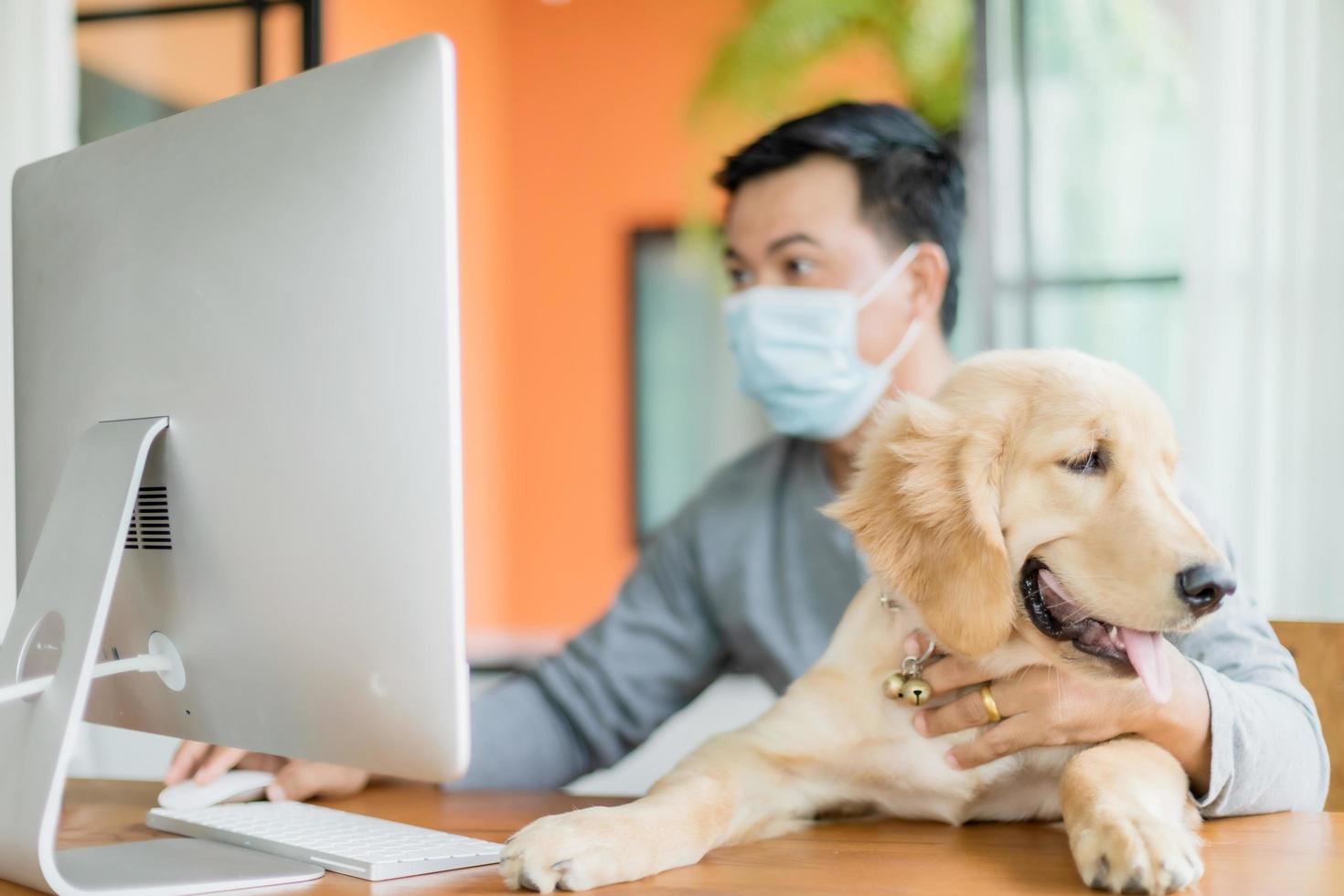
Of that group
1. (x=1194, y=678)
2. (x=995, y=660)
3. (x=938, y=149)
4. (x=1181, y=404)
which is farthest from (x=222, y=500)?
(x=1181, y=404)

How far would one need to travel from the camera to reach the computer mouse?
115cm

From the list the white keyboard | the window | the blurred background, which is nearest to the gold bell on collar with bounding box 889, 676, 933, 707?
the white keyboard

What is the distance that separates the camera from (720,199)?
3971 millimetres

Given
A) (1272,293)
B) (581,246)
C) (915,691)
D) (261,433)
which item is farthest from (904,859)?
(581,246)

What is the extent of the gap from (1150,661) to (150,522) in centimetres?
81

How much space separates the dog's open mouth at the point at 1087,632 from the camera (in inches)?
40.0

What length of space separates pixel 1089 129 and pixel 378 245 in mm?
3076

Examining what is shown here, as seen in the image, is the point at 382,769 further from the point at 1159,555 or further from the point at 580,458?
the point at 580,458

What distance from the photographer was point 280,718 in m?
0.85

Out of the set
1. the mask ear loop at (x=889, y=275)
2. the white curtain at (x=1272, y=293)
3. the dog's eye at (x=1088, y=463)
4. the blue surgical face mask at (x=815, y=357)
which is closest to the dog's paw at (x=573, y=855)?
the dog's eye at (x=1088, y=463)

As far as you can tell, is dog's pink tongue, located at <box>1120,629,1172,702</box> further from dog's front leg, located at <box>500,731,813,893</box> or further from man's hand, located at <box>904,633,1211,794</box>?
dog's front leg, located at <box>500,731,813,893</box>

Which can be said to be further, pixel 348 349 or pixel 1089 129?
pixel 1089 129

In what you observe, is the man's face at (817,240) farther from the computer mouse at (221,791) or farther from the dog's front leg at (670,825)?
the computer mouse at (221,791)

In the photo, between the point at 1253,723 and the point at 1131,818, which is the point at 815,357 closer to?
the point at 1253,723
